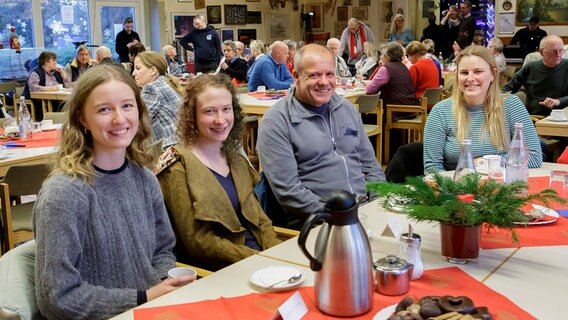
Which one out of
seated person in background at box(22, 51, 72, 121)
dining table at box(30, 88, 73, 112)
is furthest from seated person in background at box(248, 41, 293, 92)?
seated person in background at box(22, 51, 72, 121)

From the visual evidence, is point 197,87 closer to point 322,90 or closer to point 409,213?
point 322,90

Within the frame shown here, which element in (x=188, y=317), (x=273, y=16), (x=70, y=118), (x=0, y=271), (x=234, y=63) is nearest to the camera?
(x=188, y=317)

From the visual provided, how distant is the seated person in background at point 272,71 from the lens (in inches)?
285

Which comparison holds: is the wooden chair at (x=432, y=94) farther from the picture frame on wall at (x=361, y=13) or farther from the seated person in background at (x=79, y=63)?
the picture frame on wall at (x=361, y=13)

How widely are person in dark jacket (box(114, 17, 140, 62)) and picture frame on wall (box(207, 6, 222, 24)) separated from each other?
2.50 metres

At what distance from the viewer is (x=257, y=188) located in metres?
2.88

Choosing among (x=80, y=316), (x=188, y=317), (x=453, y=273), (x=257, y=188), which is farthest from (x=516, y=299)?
(x=257, y=188)

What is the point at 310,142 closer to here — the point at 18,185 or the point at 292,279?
the point at 292,279

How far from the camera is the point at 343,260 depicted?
1377mm

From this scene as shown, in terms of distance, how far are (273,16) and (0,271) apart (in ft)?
44.1

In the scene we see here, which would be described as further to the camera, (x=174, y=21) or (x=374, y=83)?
(x=174, y=21)

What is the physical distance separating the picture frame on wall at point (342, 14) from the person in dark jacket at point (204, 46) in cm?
522

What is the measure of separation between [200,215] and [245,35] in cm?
1209

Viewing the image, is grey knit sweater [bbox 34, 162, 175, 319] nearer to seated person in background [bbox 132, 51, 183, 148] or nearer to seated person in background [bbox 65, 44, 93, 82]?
seated person in background [bbox 132, 51, 183, 148]
